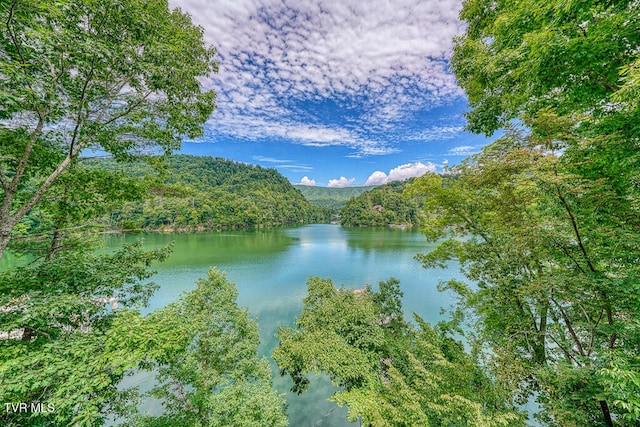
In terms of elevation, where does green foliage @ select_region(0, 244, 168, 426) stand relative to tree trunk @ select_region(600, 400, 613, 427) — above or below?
above

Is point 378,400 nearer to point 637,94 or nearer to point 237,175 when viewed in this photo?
point 637,94

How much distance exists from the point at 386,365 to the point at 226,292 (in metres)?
6.04

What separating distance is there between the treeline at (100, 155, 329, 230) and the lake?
2003 millimetres

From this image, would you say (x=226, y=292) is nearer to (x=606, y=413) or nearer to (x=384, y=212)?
(x=606, y=413)

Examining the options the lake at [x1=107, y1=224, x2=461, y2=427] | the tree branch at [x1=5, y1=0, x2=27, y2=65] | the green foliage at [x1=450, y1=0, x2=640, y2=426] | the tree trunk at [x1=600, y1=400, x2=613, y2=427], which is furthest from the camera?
the lake at [x1=107, y1=224, x2=461, y2=427]

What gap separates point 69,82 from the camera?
3.68 metres

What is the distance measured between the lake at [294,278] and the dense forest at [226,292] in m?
2.65

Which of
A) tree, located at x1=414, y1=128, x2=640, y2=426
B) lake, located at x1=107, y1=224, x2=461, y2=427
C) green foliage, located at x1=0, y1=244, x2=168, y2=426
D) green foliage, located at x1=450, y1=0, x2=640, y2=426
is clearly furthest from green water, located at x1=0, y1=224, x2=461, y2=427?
green foliage, located at x1=450, y1=0, x2=640, y2=426

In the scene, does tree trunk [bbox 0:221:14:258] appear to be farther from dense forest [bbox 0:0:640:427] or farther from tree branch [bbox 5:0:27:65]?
tree branch [bbox 5:0:27:65]

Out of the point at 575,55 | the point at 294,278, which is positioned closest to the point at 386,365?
the point at 575,55

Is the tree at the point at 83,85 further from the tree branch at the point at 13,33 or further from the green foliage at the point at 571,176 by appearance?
the green foliage at the point at 571,176

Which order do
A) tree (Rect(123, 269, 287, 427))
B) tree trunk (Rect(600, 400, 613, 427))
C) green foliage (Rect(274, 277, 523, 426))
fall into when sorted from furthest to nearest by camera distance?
green foliage (Rect(274, 277, 523, 426)), tree (Rect(123, 269, 287, 427)), tree trunk (Rect(600, 400, 613, 427))

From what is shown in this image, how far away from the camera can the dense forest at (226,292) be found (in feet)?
9.22

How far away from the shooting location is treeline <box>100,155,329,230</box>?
18.4 feet
